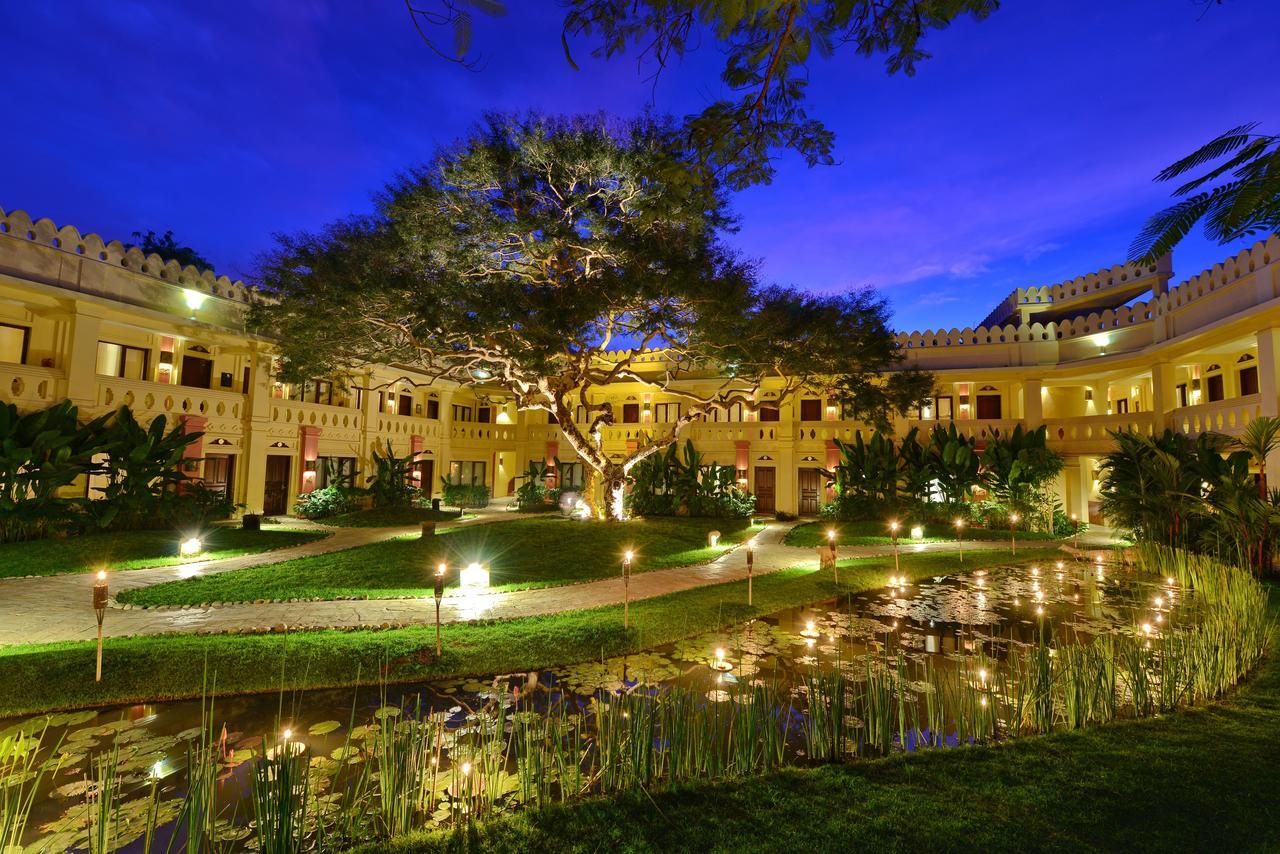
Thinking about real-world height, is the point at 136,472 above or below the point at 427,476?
above

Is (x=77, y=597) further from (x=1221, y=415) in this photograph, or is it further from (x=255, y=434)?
(x=1221, y=415)

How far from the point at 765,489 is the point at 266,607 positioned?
72.2 feet

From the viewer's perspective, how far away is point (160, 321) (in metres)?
18.7

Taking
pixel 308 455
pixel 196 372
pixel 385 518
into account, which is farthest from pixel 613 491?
pixel 196 372

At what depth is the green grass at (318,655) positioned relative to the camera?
5.94 metres

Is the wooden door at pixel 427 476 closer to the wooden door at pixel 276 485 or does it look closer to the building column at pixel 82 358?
the wooden door at pixel 276 485

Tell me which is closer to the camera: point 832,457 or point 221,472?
point 221,472

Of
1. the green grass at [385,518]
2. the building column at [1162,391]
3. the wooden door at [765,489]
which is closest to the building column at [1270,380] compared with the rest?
the building column at [1162,391]

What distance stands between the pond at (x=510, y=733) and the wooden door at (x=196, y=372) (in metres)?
19.2

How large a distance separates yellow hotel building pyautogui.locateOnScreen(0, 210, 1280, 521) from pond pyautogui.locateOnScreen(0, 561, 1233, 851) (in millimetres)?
14143

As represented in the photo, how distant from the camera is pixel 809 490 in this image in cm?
2761

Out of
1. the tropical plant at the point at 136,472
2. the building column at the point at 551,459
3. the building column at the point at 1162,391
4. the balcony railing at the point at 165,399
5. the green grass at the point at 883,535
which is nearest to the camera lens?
the tropical plant at the point at 136,472

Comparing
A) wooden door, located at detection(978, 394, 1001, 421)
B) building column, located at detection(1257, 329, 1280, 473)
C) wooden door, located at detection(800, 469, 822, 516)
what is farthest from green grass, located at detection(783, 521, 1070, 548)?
wooden door, located at detection(978, 394, 1001, 421)

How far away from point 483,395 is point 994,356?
23452 millimetres
